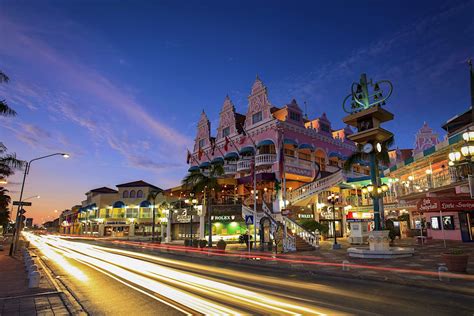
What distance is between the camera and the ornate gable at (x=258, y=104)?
39.7m

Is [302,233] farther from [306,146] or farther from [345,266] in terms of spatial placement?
[306,146]

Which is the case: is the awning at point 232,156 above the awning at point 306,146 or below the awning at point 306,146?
below

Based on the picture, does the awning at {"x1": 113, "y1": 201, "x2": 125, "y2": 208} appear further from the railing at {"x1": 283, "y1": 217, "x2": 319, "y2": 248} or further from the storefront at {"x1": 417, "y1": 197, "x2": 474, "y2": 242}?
the storefront at {"x1": 417, "y1": 197, "x2": 474, "y2": 242}

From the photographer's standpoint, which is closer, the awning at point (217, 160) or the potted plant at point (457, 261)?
the potted plant at point (457, 261)

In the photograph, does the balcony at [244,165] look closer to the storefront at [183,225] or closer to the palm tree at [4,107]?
the storefront at [183,225]

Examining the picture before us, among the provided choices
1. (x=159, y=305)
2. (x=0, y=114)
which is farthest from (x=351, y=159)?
(x=0, y=114)

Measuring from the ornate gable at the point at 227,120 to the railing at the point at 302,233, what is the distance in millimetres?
19371

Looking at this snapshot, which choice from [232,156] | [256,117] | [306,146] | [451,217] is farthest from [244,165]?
[451,217]

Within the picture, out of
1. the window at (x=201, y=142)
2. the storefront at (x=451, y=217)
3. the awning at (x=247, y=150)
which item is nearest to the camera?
the storefront at (x=451, y=217)

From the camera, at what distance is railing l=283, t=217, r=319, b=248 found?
28.2 meters

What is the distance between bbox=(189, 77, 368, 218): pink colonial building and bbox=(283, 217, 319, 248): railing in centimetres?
337

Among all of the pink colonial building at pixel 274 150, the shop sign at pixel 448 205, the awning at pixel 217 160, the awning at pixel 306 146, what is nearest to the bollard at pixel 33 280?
the pink colonial building at pixel 274 150

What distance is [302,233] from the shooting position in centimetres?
2852

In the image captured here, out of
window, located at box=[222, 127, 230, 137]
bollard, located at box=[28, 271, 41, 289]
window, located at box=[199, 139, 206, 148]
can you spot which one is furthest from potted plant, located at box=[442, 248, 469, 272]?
window, located at box=[199, 139, 206, 148]
